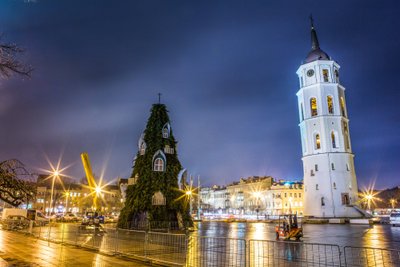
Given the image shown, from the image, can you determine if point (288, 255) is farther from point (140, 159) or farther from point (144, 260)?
point (140, 159)

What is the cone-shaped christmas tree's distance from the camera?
2866 cm

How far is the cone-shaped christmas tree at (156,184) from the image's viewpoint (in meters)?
28.7

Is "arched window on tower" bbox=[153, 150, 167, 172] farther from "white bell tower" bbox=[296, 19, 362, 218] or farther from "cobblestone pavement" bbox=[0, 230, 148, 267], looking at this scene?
"white bell tower" bbox=[296, 19, 362, 218]

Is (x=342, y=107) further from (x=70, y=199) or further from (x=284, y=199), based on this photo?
(x=70, y=199)

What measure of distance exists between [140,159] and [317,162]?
3276 cm

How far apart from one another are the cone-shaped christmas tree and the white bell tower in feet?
92.1

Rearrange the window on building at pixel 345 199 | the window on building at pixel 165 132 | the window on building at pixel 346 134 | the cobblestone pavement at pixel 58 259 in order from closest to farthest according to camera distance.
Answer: the cobblestone pavement at pixel 58 259, the window on building at pixel 165 132, the window on building at pixel 345 199, the window on building at pixel 346 134

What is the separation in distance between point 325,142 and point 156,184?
109ft

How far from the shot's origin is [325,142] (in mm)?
49594

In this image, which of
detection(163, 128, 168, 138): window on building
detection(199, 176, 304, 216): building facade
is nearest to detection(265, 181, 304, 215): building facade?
detection(199, 176, 304, 216): building facade

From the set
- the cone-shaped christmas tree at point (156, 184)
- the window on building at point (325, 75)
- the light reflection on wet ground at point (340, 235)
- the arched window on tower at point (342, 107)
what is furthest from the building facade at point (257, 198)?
the cone-shaped christmas tree at point (156, 184)

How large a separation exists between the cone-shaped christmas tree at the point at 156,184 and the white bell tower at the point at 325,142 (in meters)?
28.1

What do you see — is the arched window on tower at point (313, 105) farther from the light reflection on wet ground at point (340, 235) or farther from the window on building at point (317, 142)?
the light reflection on wet ground at point (340, 235)

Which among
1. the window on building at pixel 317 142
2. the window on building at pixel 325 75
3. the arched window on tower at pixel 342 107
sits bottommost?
the window on building at pixel 317 142
